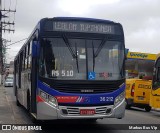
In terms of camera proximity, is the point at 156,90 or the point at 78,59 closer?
the point at 78,59

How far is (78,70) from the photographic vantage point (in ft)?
35.2

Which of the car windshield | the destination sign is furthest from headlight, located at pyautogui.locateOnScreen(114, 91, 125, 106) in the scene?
the car windshield

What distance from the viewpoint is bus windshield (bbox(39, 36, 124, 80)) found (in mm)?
10695

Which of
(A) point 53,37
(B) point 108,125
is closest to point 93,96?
(A) point 53,37

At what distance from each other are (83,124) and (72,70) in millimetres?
3693

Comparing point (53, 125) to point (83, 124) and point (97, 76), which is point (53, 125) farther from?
point (97, 76)

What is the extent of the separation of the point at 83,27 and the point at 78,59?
3.52ft

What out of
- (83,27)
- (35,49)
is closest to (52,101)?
(35,49)

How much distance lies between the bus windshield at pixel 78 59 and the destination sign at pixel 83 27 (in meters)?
0.32

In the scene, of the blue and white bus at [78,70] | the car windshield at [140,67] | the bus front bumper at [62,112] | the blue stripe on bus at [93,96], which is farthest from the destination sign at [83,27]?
the car windshield at [140,67]

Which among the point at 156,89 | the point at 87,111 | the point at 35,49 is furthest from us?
the point at 156,89

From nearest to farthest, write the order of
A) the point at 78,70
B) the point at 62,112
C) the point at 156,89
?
1. the point at 62,112
2. the point at 78,70
3. the point at 156,89

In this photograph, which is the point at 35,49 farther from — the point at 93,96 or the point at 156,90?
the point at 156,90

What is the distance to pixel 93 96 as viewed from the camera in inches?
420
